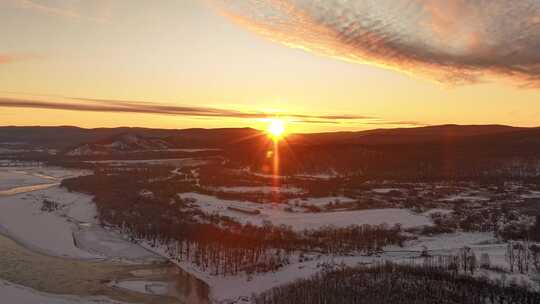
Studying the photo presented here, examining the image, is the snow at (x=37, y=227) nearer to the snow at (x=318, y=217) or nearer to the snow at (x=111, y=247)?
the snow at (x=111, y=247)

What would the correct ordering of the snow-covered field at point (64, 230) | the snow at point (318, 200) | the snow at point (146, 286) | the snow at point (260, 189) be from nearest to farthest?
1. the snow at point (146, 286)
2. the snow-covered field at point (64, 230)
3. the snow at point (318, 200)
4. the snow at point (260, 189)

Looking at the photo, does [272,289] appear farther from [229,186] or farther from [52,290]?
[229,186]

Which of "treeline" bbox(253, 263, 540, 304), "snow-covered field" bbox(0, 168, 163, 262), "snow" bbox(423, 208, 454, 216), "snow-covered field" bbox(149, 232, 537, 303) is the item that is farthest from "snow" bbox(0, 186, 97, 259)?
"snow" bbox(423, 208, 454, 216)

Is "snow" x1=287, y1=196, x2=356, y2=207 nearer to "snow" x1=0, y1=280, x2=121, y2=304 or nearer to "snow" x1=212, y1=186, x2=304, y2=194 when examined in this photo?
"snow" x1=212, y1=186, x2=304, y2=194

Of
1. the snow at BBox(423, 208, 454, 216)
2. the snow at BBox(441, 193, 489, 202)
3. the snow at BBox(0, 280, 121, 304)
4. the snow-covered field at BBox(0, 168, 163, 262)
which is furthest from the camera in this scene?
the snow at BBox(441, 193, 489, 202)

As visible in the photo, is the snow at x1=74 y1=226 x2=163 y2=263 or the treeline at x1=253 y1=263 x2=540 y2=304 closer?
the treeline at x1=253 y1=263 x2=540 y2=304

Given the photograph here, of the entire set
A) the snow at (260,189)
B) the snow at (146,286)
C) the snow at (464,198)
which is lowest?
the snow at (146,286)

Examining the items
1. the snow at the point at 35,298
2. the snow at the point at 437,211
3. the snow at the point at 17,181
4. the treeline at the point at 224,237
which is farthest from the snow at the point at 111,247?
the snow at the point at 17,181
